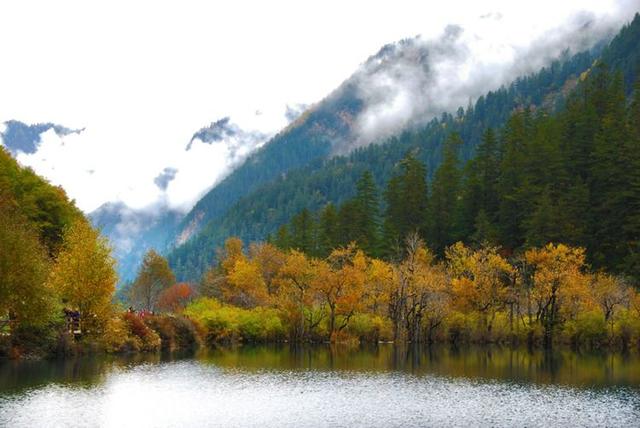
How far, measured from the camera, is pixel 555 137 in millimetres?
120188

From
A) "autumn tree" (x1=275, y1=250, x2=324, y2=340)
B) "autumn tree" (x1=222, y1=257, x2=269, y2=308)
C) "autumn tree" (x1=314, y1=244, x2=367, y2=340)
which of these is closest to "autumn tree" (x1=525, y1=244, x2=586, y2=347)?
"autumn tree" (x1=314, y1=244, x2=367, y2=340)

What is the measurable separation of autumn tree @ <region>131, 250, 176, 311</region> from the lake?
8848 centimetres

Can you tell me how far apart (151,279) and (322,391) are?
117165 millimetres

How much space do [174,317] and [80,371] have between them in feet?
110

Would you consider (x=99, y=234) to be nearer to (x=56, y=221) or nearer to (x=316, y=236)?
(x=56, y=221)

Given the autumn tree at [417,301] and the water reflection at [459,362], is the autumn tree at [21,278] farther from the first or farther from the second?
the autumn tree at [417,301]

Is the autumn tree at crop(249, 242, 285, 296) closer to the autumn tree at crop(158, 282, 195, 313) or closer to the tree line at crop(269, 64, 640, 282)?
the tree line at crop(269, 64, 640, 282)

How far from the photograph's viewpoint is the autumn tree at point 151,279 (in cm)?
15675

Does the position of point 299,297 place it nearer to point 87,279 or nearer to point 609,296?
point 87,279

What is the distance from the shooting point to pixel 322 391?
1832 inches

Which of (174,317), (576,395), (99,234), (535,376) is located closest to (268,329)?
(174,317)

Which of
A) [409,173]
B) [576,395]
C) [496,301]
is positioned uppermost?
[409,173]

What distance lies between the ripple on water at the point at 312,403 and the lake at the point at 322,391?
0.06 m

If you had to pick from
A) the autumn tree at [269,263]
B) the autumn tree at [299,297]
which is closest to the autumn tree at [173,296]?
the autumn tree at [269,263]
